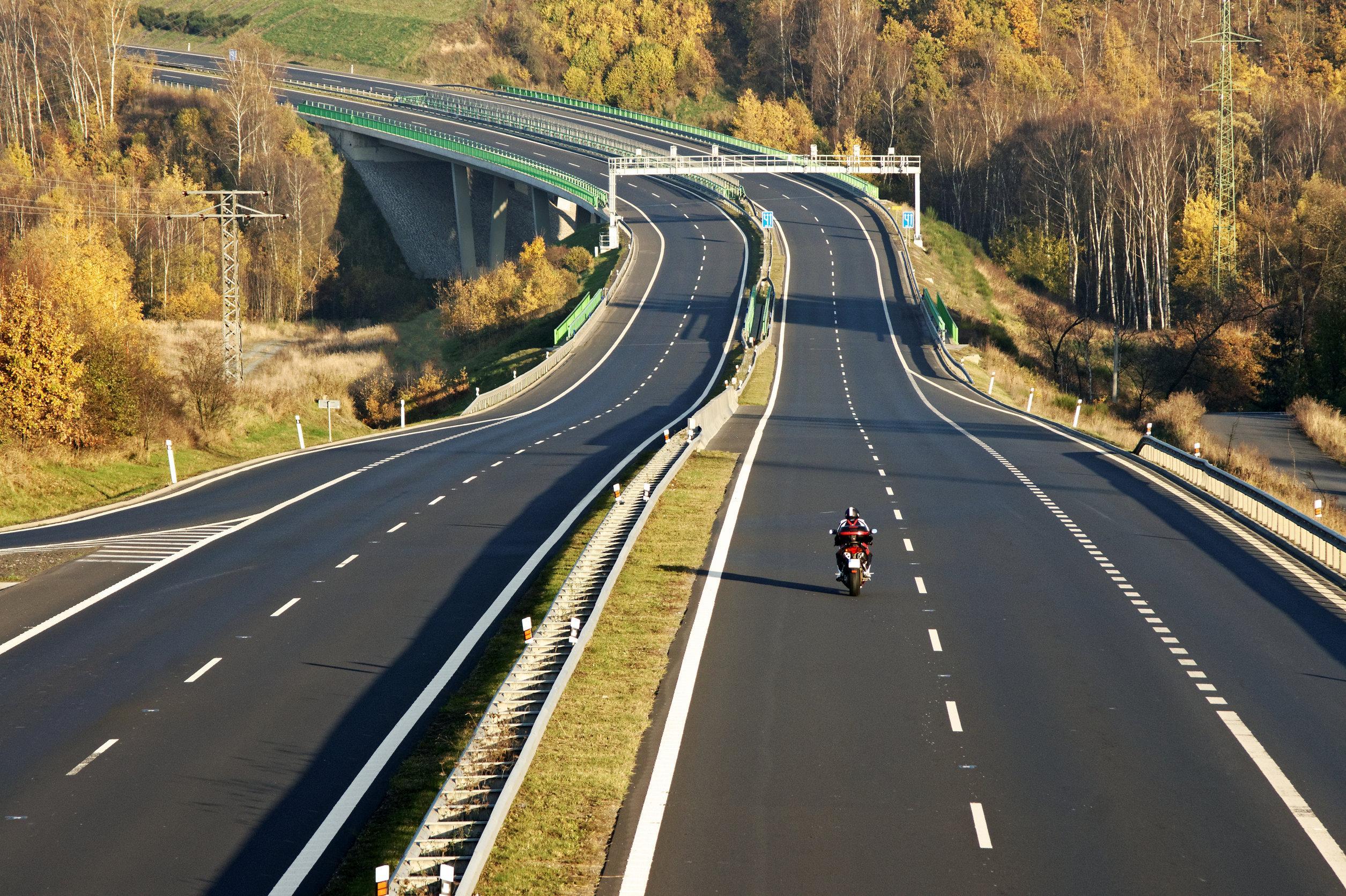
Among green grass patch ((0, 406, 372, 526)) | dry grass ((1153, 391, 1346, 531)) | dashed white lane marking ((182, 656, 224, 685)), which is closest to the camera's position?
dashed white lane marking ((182, 656, 224, 685))

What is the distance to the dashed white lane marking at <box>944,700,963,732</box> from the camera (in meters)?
14.2

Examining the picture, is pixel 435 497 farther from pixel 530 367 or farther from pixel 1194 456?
pixel 530 367

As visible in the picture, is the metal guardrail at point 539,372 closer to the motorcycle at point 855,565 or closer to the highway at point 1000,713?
the highway at point 1000,713

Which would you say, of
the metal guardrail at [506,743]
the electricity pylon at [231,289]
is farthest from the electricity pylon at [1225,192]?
the metal guardrail at [506,743]

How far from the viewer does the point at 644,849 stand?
11.1m

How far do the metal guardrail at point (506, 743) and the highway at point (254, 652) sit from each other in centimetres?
111

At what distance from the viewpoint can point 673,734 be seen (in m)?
14.0

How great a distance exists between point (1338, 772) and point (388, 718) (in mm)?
10333

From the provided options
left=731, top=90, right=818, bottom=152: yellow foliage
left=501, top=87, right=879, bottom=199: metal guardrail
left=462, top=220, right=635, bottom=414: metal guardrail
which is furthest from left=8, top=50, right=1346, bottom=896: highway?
left=731, top=90, right=818, bottom=152: yellow foliage

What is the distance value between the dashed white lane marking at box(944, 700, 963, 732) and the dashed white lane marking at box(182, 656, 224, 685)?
959 centimetres

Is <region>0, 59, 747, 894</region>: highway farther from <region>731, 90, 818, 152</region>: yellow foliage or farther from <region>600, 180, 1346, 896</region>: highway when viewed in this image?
<region>731, 90, 818, 152</region>: yellow foliage

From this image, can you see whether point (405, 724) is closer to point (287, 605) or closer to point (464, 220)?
point (287, 605)

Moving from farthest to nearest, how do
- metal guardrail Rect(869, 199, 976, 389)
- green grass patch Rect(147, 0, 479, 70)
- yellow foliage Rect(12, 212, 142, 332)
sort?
green grass patch Rect(147, 0, 479, 70) → metal guardrail Rect(869, 199, 976, 389) → yellow foliage Rect(12, 212, 142, 332)

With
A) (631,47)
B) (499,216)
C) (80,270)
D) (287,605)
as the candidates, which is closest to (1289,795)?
(287,605)
